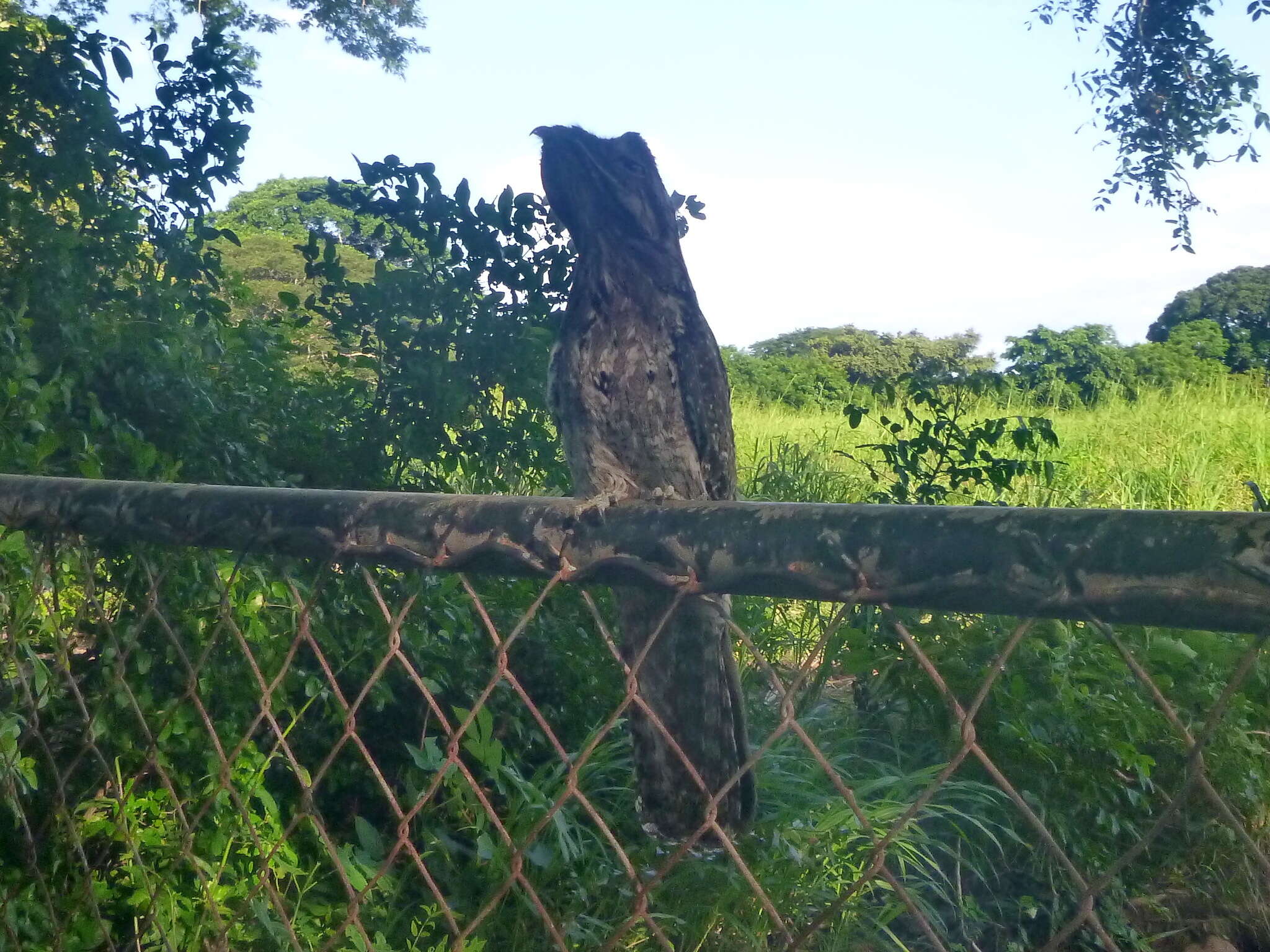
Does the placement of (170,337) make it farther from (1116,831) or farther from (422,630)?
(1116,831)

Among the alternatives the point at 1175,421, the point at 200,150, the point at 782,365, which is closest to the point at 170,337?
the point at 200,150

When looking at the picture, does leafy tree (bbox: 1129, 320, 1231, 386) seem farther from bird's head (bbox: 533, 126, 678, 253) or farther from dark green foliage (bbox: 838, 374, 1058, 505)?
bird's head (bbox: 533, 126, 678, 253)

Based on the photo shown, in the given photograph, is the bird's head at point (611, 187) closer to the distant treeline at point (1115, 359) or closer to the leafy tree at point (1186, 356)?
the distant treeline at point (1115, 359)

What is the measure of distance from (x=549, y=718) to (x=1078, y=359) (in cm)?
829

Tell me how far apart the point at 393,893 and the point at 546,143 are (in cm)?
154

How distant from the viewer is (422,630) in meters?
2.39

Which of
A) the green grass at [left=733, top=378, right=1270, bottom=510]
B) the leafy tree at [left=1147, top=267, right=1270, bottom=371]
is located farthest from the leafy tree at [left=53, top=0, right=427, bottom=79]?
the leafy tree at [left=1147, top=267, right=1270, bottom=371]

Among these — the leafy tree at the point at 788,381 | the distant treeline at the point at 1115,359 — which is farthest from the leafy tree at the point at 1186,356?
the leafy tree at the point at 788,381

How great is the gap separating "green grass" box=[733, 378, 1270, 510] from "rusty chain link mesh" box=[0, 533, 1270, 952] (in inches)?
52.5

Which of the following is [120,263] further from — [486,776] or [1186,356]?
[1186,356]

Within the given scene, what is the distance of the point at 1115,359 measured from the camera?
9.69 metres

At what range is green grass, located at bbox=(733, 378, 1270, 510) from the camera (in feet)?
14.1

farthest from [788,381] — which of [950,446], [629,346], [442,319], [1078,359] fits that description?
[629,346]

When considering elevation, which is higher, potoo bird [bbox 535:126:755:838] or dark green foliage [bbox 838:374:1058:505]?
potoo bird [bbox 535:126:755:838]
